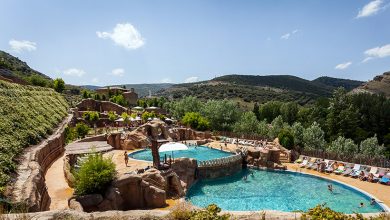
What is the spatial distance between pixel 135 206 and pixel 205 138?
29661 millimetres

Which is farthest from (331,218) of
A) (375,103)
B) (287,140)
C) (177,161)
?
(375,103)

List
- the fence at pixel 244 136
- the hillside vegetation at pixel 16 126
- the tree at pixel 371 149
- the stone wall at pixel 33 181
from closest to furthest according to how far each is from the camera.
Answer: the stone wall at pixel 33 181, the hillside vegetation at pixel 16 126, the tree at pixel 371 149, the fence at pixel 244 136

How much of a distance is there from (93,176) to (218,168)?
1712 centimetres

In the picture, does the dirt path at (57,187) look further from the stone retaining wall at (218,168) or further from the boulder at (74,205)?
the stone retaining wall at (218,168)

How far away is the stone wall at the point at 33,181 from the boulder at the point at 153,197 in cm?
567

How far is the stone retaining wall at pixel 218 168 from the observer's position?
2912cm

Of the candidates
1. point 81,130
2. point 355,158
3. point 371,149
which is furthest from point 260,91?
point 81,130

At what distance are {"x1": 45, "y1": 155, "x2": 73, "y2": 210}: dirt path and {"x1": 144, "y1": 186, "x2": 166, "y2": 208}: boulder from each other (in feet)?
14.7

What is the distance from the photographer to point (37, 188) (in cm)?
1325

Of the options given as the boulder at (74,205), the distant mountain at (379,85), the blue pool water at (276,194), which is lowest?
the blue pool water at (276,194)

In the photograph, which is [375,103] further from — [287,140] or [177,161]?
[177,161]

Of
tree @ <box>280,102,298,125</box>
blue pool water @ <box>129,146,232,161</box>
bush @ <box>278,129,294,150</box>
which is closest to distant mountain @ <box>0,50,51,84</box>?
blue pool water @ <box>129,146,232,161</box>

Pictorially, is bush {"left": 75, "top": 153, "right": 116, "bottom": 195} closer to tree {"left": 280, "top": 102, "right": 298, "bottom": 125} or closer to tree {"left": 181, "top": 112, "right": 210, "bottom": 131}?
tree {"left": 181, "top": 112, "right": 210, "bottom": 131}

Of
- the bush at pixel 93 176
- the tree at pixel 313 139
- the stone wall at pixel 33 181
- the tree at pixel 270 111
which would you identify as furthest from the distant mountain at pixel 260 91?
the bush at pixel 93 176
